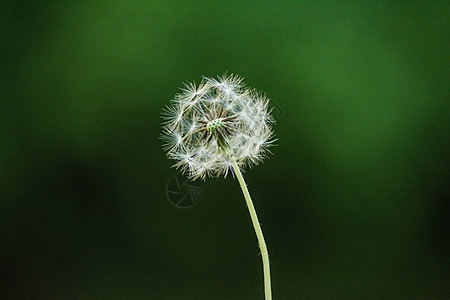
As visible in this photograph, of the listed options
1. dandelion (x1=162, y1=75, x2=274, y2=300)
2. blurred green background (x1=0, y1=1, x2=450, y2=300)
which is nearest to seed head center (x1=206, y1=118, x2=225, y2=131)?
dandelion (x1=162, y1=75, x2=274, y2=300)

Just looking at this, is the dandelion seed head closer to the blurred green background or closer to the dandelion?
the dandelion

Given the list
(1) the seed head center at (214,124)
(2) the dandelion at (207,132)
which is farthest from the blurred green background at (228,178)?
(1) the seed head center at (214,124)

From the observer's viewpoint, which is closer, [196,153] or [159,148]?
[196,153]

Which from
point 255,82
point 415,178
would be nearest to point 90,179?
point 255,82

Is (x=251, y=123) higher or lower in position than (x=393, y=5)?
lower

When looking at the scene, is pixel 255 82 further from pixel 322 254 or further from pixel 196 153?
pixel 196 153
